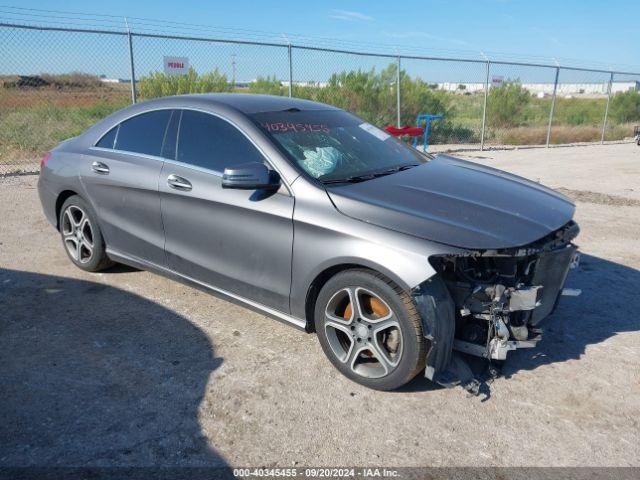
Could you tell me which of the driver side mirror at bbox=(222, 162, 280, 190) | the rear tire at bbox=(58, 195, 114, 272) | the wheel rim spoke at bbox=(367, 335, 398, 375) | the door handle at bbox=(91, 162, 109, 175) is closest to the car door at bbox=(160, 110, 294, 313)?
the driver side mirror at bbox=(222, 162, 280, 190)

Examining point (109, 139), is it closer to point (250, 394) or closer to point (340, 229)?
point (340, 229)

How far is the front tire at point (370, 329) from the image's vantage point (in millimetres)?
2959

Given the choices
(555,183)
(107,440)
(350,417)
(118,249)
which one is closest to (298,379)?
(350,417)

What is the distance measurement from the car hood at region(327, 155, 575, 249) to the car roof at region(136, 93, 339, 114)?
1.02m

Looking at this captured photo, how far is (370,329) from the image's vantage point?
10.3 feet

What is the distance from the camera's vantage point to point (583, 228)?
687cm

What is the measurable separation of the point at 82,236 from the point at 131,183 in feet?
3.39

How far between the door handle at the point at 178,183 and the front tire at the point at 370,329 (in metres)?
1.32

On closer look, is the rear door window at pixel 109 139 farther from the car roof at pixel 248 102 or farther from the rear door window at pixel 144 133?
the car roof at pixel 248 102

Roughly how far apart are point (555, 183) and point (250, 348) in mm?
8224

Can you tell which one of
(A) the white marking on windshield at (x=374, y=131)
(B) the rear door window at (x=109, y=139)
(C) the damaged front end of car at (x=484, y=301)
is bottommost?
(C) the damaged front end of car at (x=484, y=301)

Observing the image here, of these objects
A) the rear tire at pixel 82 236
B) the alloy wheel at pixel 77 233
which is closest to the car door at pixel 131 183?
the rear tire at pixel 82 236

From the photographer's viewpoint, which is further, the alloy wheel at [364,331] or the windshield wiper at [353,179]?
the windshield wiper at [353,179]

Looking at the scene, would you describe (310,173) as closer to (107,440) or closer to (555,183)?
(107,440)
